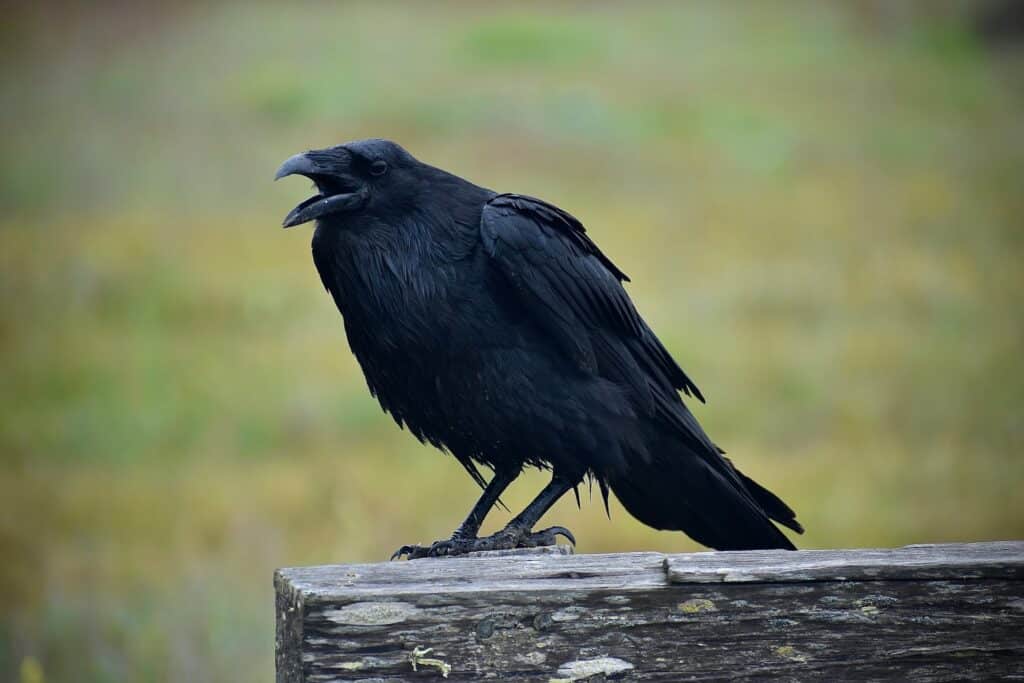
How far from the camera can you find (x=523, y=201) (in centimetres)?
384

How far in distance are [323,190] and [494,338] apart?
68 cm

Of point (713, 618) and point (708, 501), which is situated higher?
point (708, 501)

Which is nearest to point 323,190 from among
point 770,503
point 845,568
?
point 770,503

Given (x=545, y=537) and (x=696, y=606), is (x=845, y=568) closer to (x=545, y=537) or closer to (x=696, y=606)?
(x=696, y=606)

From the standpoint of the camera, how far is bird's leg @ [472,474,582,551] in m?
3.70

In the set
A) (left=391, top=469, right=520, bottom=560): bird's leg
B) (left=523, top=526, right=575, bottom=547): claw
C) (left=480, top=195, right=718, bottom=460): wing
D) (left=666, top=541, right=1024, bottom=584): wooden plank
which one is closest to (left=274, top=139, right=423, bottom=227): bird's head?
(left=480, top=195, right=718, bottom=460): wing

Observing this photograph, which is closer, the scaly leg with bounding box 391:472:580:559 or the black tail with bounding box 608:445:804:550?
the scaly leg with bounding box 391:472:580:559

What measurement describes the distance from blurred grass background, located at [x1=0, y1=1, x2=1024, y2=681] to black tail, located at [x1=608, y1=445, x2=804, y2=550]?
333cm

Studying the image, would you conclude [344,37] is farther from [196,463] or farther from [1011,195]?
[1011,195]

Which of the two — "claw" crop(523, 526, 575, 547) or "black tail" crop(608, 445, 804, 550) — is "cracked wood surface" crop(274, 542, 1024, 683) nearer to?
"claw" crop(523, 526, 575, 547)

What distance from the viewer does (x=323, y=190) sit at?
12.4 feet

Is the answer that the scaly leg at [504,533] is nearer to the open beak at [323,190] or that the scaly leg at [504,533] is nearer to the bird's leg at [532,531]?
the bird's leg at [532,531]

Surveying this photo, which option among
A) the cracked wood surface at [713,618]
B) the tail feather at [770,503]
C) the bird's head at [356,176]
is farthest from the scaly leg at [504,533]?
the cracked wood surface at [713,618]

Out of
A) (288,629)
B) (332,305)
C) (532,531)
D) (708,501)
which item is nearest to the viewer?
(288,629)
